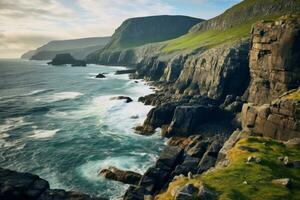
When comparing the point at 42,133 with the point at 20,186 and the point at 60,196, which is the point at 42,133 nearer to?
the point at 20,186

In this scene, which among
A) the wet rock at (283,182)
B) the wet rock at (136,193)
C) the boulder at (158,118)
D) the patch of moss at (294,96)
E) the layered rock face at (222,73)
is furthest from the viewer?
the layered rock face at (222,73)

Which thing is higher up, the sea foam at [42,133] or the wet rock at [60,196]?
the wet rock at [60,196]

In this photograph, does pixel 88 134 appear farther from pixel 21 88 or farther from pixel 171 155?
pixel 21 88

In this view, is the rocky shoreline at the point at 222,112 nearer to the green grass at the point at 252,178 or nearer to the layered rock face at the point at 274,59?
the layered rock face at the point at 274,59

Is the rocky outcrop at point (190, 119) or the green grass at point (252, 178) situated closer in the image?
the green grass at point (252, 178)

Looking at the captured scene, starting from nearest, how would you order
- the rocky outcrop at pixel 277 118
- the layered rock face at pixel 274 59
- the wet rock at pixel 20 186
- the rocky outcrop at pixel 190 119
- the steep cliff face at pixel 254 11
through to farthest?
the wet rock at pixel 20 186
the rocky outcrop at pixel 277 118
the rocky outcrop at pixel 190 119
the layered rock face at pixel 274 59
the steep cliff face at pixel 254 11

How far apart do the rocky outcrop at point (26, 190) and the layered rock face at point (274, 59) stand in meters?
45.0

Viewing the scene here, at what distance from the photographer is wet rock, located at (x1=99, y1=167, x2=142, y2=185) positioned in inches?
1694

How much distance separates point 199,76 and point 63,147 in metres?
54.4

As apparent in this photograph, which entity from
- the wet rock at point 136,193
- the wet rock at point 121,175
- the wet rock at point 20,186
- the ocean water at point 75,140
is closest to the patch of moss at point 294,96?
the ocean water at point 75,140

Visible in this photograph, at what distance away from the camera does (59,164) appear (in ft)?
164

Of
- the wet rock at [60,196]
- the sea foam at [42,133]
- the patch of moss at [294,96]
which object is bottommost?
the sea foam at [42,133]

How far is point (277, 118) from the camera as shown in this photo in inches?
1673

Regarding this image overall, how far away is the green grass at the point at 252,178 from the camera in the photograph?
82.2ft
